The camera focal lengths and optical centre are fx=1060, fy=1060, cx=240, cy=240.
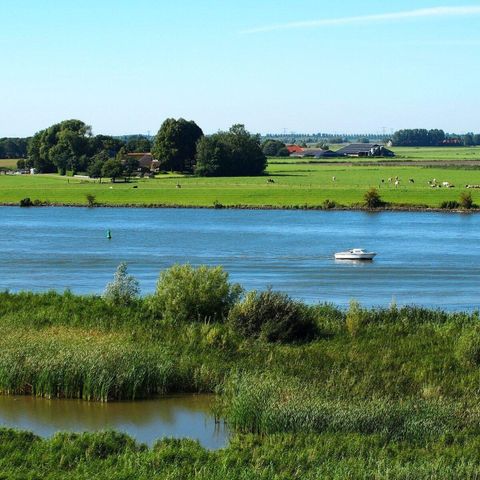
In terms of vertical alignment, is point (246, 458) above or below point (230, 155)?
below

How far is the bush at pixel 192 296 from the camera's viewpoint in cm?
3203

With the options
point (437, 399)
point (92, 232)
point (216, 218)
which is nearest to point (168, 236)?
point (92, 232)

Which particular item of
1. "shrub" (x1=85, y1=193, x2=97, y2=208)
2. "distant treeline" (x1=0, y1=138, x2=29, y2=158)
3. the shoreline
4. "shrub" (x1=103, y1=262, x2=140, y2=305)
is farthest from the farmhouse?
"shrub" (x1=103, y1=262, x2=140, y2=305)

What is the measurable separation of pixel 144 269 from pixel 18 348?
2524 cm

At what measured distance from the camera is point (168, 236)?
223 ft

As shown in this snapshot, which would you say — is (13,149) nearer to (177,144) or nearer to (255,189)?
(177,144)

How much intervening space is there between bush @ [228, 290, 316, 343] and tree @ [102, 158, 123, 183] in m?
83.0

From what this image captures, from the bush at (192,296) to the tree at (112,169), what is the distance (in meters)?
80.6

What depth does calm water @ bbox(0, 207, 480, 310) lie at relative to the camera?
45969 mm

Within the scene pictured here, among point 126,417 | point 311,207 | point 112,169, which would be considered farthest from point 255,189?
point 126,417

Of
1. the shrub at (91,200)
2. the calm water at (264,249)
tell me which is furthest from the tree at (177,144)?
the calm water at (264,249)

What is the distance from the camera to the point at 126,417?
2366 centimetres

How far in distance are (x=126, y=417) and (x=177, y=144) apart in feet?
333

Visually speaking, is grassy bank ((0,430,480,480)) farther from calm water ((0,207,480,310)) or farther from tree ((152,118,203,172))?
tree ((152,118,203,172))
